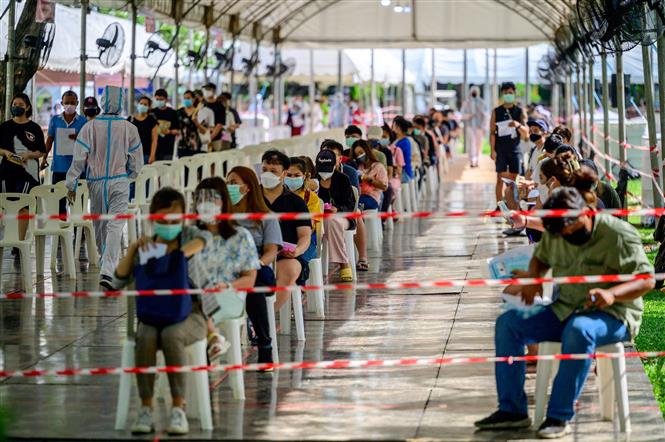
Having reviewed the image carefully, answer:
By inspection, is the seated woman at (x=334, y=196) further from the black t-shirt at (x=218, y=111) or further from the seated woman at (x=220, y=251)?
the black t-shirt at (x=218, y=111)

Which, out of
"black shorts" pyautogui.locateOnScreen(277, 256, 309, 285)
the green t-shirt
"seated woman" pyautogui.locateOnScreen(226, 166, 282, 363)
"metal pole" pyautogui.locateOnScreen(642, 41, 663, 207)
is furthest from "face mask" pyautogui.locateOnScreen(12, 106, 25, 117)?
the green t-shirt

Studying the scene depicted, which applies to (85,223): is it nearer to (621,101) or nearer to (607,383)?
(621,101)

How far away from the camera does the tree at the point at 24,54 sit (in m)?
16.5

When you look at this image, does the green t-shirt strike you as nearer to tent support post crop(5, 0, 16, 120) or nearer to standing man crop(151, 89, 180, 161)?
tent support post crop(5, 0, 16, 120)

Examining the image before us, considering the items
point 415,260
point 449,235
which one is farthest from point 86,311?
point 449,235

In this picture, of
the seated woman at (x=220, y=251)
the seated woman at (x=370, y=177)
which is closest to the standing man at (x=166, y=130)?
the seated woman at (x=370, y=177)

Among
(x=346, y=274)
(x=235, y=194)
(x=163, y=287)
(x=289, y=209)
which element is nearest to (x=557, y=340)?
(x=163, y=287)

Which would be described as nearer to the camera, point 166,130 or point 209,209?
point 209,209

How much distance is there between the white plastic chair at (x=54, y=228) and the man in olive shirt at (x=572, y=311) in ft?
22.7

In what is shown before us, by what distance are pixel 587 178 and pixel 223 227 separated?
210 cm

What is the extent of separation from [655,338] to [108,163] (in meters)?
5.13

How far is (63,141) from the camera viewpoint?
15.5 metres

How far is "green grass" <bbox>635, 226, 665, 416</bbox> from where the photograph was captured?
8.81 m

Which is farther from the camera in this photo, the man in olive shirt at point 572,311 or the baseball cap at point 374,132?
the baseball cap at point 374,132
